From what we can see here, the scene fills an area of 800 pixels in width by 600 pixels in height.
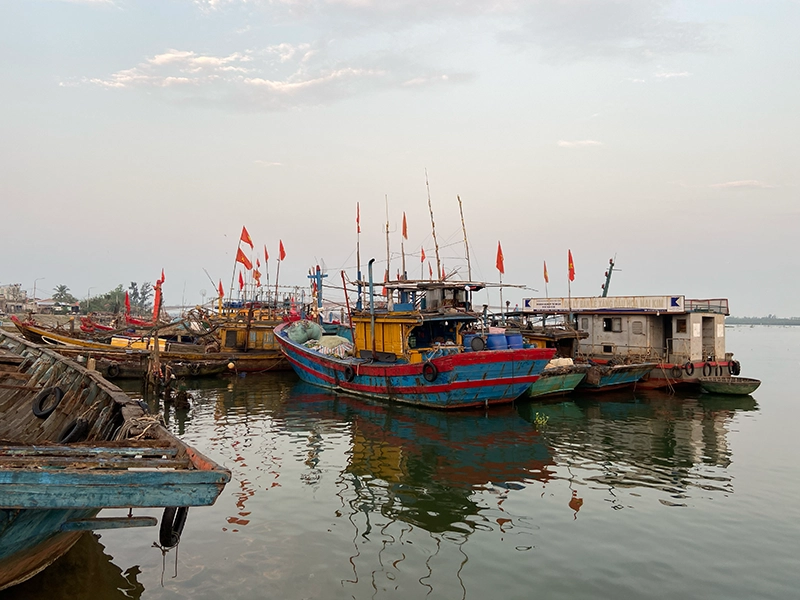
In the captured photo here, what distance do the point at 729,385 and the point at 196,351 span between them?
28492 millimetres

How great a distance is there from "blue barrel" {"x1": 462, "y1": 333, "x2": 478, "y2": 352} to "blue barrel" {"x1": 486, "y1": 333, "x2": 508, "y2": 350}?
592 mm

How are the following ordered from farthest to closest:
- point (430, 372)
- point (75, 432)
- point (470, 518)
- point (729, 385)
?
point (729, 385) → point (430, 372) → point (470, 518) → point (75, 432)

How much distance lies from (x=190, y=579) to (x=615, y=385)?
71.6 ft

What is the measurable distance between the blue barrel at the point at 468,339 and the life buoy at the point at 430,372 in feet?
5.82

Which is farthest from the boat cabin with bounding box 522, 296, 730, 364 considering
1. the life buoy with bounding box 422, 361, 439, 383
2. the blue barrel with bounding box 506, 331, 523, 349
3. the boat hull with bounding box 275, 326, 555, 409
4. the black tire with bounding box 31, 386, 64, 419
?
the black tire with bounding box 31, 386, 64, 419

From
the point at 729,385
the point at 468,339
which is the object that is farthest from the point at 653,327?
the point at 468,339

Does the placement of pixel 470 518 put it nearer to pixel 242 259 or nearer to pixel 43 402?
pixel 43 402

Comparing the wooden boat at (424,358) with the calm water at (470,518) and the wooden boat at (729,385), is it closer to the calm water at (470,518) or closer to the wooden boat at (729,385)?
the calm water at (470,518)

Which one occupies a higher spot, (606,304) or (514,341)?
(606,304)

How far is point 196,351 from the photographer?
104ft

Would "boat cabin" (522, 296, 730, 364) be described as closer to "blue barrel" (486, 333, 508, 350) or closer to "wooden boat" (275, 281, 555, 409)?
"wooden boat" (275, 281, 555, 409)

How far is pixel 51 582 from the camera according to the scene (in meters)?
7.06

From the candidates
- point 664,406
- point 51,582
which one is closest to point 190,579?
point 51,582

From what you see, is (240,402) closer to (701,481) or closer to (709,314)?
(701,481)
